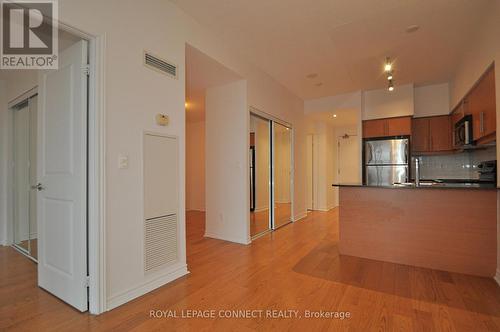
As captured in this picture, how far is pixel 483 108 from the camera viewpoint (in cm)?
303

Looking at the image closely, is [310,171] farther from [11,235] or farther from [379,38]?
[11,235]

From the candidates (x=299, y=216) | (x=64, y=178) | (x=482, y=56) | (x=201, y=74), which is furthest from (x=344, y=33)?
(x=299, y=216)

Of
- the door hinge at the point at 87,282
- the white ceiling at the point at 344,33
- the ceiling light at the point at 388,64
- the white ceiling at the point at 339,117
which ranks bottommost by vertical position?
the door hinge at the point at 87,282

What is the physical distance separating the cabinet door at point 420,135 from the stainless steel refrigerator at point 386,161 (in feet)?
1.10

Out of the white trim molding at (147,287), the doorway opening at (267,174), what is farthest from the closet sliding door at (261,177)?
the white trim molding at (147,287)

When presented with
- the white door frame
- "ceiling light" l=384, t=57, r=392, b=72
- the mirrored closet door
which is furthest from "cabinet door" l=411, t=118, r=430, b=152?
the mirrored closet door

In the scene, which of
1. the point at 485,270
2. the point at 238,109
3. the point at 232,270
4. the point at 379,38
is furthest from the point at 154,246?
the point at 379,38

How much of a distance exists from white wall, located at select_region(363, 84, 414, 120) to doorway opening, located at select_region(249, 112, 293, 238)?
1.93 metres

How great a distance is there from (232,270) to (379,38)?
3.58 meters

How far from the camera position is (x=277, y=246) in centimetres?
374

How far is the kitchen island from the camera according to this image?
265cm

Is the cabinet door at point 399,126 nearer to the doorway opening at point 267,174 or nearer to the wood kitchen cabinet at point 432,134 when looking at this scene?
the wood kitchen cabinet at point 432,134

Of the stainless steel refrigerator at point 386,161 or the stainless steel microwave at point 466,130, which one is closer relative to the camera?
the stainless steel microwave at point 466,130

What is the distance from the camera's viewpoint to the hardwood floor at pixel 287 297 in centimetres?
183
